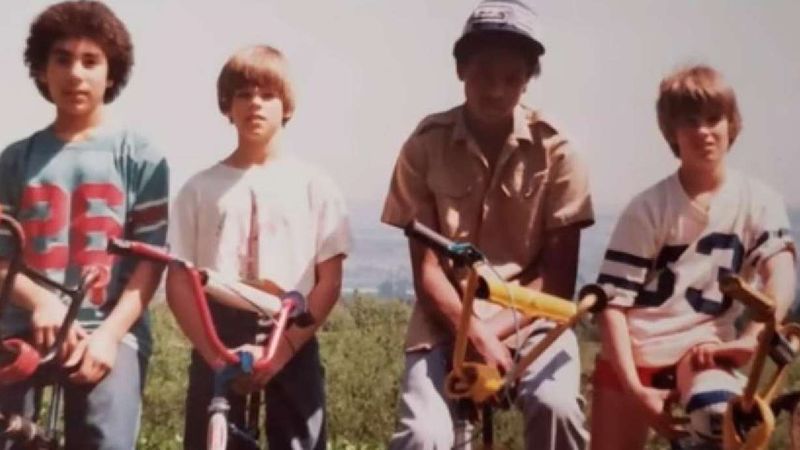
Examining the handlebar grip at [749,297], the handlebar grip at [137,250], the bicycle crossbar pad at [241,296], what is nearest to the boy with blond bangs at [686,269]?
the handlebar grip at [749,297]

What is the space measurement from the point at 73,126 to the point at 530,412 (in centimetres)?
101

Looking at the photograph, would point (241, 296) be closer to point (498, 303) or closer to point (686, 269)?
point (498, 303)

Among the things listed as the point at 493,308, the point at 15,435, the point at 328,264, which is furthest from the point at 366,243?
the point at 15,435

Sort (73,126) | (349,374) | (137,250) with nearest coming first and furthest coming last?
(137,250) < (73,126) < (349,374)

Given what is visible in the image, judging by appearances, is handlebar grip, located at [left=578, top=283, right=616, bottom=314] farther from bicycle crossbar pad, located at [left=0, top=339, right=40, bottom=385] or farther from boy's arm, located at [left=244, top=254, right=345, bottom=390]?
bicycle crossbar pad, located at [left=0, top=339, right=40, bottom=385]

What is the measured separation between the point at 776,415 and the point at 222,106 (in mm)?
1178

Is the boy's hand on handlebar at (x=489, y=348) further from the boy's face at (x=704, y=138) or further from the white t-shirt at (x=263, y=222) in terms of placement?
the boy's face at (x=704, y=138)

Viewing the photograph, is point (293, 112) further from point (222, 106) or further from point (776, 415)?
point (776, 415)

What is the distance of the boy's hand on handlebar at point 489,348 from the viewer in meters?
2.34

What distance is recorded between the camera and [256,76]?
2.58 meters

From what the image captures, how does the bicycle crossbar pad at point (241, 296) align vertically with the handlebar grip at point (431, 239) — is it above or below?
below

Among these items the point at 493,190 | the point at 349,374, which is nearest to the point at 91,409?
the point at 349,374

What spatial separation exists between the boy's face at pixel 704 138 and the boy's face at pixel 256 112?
30.2 inches

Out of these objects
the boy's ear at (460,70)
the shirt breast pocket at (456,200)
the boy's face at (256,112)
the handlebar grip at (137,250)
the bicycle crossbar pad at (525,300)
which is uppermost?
the boy's ear at (460,70)
